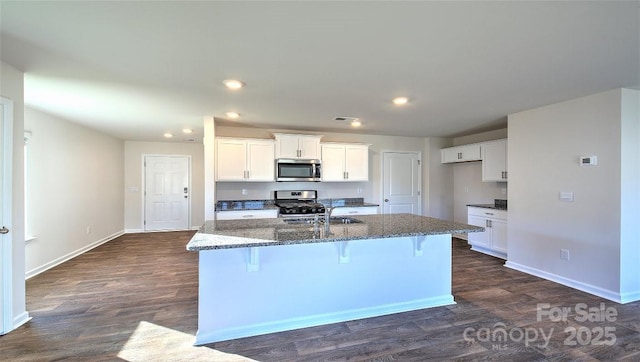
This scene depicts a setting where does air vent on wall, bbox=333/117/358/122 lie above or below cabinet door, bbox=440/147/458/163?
above

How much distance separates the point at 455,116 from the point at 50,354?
5.08 meters

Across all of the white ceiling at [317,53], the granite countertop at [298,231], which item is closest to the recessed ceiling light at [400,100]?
the white ceiling at [317,53]

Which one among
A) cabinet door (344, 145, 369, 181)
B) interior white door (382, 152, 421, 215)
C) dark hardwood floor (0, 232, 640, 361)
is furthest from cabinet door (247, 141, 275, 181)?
interior white door (382, 152, 421, 215)

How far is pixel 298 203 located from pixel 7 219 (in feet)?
12.0

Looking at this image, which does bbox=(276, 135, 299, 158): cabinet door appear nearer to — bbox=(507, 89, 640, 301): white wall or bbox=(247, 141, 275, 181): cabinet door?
bbox=(247, 141, 275, 181): cabinet door

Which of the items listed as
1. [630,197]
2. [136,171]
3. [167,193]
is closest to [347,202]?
[630,197]

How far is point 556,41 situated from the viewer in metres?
1.94

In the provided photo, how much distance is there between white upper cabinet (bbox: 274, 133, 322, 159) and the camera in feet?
16.2

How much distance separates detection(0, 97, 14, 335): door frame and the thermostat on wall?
5677 millimetres

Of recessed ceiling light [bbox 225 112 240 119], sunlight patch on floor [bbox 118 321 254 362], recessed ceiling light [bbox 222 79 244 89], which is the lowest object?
sunlight patch on floor [bbox 118 321 254 362]

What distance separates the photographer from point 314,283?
8.45 ft

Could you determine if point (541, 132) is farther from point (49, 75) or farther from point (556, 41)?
point (49, 75)

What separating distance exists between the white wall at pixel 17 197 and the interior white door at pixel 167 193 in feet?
15.1

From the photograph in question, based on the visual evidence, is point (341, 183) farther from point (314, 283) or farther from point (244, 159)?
point (314, 283)
